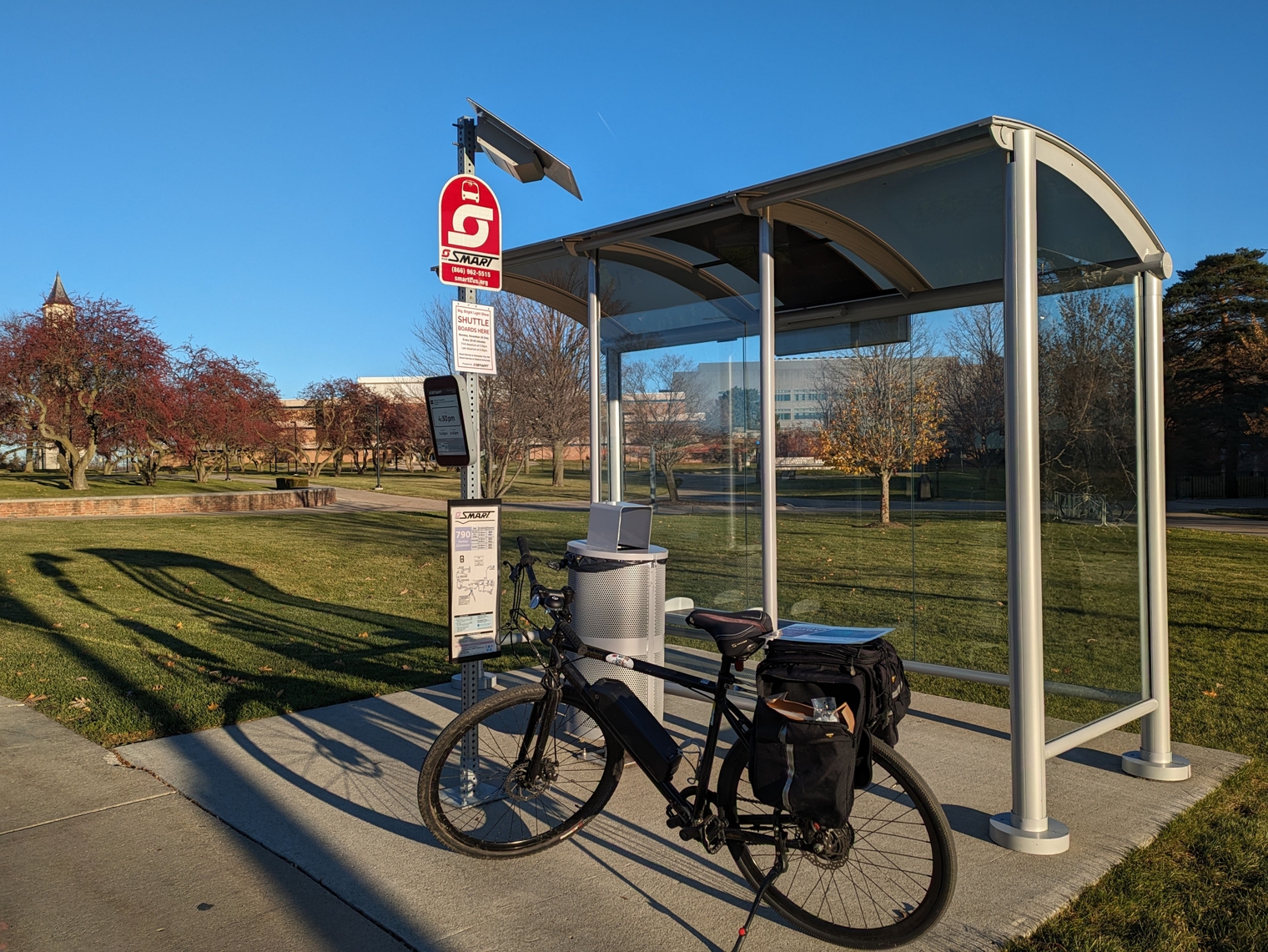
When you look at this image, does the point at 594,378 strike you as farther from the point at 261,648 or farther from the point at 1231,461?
the point at 1231,461

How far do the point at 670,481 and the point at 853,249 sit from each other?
229 cm

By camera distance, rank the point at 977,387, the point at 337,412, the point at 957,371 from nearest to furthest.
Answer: the point at 977,387, the point at 957,371, the point at 337,412

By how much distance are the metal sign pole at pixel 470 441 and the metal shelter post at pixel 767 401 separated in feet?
5.66

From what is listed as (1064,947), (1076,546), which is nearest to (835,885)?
(1064,947)

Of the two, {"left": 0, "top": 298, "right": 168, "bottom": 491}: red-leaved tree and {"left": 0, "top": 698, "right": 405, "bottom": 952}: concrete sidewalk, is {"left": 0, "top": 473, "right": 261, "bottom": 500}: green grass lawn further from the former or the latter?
{"left": 0, "top": 698, "right": 405, "bottom": 952}: concrete sidewalk

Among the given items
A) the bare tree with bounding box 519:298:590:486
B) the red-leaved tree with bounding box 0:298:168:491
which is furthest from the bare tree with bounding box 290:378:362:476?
the bare tree with bounding box 519:298:590:486

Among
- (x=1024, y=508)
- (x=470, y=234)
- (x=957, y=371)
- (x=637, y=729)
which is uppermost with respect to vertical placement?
(x=470, y=234)

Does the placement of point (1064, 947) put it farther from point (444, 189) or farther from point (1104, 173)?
point (444, 189)

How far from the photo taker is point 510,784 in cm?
364

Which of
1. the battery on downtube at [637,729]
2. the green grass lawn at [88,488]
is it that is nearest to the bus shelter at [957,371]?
the battery on downtube at [637,729]

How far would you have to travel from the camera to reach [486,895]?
11.0 feet

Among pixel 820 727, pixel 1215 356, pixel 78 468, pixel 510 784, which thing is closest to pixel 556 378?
pixel 510 784

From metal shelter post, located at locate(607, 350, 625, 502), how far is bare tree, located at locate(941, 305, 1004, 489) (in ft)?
7.89

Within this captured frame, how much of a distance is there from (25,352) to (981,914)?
113 ft
